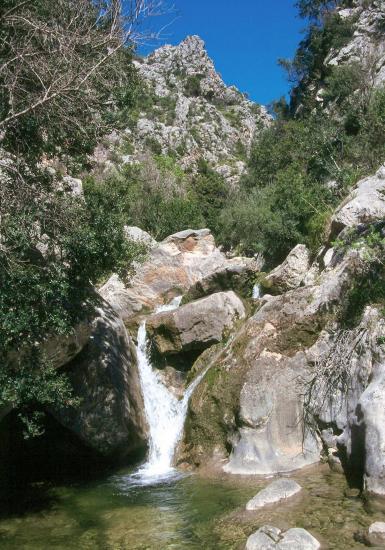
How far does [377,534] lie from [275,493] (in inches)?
97.0

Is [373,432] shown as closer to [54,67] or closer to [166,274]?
[54,67]

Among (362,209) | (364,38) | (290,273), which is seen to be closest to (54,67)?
(362,209)

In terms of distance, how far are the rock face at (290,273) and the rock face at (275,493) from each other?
388 inches

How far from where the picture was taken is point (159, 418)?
17094mm

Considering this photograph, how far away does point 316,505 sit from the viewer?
9.88 meters

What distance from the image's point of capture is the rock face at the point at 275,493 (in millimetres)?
10117

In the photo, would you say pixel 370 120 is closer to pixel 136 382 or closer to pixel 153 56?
pixel 136 382

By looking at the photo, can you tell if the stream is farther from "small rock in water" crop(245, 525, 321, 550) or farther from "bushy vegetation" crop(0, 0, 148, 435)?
"bushy vegetation" crop(0, 0, 148, 435)

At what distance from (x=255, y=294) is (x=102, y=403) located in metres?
8.52

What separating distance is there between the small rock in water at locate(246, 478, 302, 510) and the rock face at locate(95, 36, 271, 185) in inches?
2226


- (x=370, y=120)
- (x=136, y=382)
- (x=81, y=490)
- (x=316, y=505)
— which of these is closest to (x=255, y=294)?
(x=136, y=382)

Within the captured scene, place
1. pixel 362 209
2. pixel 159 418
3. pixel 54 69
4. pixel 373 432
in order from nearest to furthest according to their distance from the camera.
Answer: pixel 373 432, pixel 54 69, pixel 362 209, pixel 159 418

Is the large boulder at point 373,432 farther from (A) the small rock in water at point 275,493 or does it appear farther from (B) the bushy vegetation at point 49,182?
(B) the bushy vegetation at point 49,182

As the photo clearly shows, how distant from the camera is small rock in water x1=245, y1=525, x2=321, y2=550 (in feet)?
26.4
